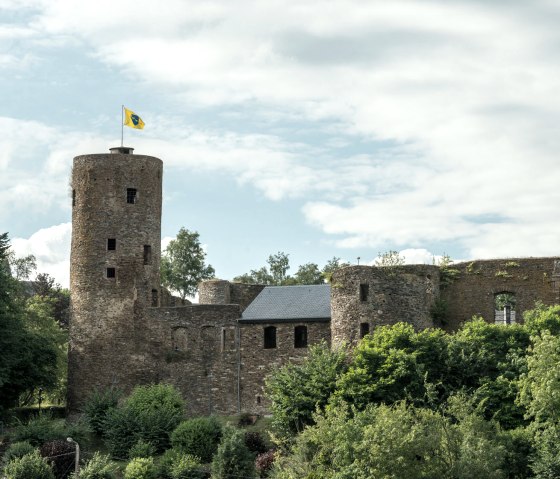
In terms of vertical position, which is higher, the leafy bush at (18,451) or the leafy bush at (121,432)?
the leafy bush at (121,432)

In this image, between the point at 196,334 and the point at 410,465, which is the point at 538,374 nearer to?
the point at 410,465

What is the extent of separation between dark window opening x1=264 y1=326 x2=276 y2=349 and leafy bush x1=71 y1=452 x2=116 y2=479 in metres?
10.6

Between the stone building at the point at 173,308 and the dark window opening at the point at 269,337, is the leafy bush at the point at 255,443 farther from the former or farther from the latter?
the dark window opening at the point at 269,337

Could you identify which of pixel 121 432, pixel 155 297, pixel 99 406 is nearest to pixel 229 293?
pixel 155 297

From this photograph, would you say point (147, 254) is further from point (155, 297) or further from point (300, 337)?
point (300, 337)

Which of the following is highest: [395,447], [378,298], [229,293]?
[229,293]

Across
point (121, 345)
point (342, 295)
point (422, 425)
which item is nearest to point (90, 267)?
point (121, 345)

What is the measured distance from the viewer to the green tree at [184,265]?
316 ft

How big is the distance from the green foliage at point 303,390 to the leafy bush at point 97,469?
7.27 metres

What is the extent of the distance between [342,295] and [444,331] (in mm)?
5049

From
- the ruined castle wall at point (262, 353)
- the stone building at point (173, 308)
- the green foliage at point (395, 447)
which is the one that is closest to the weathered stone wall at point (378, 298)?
the stone building at point (173, 308)

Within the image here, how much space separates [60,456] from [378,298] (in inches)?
620

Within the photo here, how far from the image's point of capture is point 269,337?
71.3 meters

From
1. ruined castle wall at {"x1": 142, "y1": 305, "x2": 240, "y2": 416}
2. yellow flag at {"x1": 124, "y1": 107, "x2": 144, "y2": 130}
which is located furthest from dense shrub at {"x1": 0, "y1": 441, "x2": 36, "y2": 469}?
yellow flag at {"x1": 124, "y1": 107, "x2": 144, "y2": 130}
